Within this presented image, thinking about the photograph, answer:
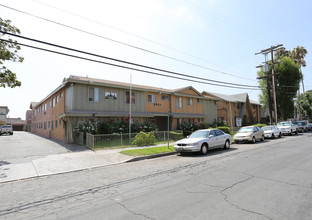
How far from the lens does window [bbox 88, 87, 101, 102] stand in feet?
58.0

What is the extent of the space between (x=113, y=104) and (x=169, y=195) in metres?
15.1

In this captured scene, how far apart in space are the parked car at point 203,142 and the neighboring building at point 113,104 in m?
Result: 2.26

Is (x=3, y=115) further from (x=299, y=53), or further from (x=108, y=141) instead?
(x=299, y=53)

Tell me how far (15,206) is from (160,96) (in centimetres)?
1941

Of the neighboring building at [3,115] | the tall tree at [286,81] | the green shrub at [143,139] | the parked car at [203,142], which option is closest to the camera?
the parked car at [203,142]

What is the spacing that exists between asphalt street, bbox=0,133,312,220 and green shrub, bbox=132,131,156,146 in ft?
24.4

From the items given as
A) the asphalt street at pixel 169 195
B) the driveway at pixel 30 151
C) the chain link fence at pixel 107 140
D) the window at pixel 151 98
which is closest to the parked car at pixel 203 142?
the asphalt street at pixel 169 195

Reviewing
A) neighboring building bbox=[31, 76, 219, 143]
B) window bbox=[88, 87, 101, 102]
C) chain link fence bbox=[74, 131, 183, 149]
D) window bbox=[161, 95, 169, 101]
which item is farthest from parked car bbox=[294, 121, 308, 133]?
window bbox=[88, 87, 101, 102]

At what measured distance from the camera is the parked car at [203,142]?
11.0m

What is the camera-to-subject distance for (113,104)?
62.1ft

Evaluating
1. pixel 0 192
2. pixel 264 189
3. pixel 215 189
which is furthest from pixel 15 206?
pixel 264 189

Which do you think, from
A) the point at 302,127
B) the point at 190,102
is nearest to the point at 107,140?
the point at 190,102

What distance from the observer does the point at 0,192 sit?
18.8 feet

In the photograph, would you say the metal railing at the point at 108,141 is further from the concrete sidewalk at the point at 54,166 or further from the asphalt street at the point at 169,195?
the asphalt street at the point at 169,195
